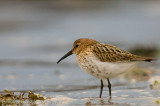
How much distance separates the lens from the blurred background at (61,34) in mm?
10266

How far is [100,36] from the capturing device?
654 inches

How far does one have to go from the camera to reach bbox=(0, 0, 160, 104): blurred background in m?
10.3

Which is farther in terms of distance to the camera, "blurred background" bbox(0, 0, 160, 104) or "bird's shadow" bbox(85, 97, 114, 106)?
"blurred background" bbox(0, 0, 160, 104)

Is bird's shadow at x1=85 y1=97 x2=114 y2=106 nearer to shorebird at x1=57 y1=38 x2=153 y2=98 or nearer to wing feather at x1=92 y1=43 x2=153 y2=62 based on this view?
shorebird at x1=57 y1=38 x2=153 y2=98

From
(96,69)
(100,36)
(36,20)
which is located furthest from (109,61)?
(36,20)

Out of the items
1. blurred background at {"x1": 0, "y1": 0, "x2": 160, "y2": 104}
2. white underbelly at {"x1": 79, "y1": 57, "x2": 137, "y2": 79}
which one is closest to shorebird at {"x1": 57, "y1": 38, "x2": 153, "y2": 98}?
white underbelly at {"x1": 79, "y1": 57, "x2": 137, "y2": 79}

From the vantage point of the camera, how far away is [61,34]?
1709 centimetres

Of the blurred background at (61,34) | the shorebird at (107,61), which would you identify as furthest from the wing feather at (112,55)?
the blurred background at (61,34)

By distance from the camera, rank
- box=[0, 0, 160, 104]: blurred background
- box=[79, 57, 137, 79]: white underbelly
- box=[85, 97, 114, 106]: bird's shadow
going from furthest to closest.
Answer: box=[0, 0, 160, 104]: blurred background
box=[79, 57, 137, 79]: white underbelly
box=[85, 97, 114, 106]: bird's shadow

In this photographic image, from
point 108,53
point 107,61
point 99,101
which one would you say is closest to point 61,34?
point 108,53

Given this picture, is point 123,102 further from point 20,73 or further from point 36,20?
point 36,20

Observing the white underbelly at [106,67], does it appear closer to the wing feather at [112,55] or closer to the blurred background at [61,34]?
the wing feather at [112,55]

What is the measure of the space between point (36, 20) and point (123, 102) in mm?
13250

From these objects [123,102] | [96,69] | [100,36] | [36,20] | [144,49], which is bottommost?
[123,102]
